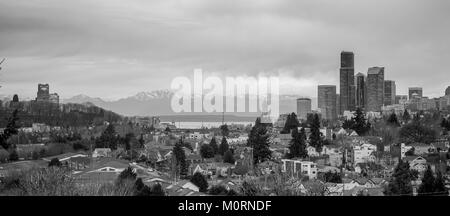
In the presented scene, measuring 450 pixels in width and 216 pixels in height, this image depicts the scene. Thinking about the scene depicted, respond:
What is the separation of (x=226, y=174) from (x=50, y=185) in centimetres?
1110

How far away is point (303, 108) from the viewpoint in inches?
1353

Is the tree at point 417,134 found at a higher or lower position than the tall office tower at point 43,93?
lower

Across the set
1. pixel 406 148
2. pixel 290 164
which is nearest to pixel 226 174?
pixel 290 164

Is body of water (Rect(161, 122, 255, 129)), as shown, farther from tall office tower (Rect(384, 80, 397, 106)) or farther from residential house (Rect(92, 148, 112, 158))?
residential house (Rect(92, 148, 112, 158))

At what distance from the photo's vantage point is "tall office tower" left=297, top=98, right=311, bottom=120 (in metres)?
33.5

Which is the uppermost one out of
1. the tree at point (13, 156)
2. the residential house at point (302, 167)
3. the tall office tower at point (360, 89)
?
the tall office tower at point (360, 89)

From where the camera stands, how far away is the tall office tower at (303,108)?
3352cm

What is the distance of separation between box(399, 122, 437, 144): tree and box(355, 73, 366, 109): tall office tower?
1259 centimetres

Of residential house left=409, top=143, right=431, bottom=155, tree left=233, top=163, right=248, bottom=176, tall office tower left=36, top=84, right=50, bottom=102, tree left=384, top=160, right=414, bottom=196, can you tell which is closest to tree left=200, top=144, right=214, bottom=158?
tree left=233, top=163, right=248, bottom=176

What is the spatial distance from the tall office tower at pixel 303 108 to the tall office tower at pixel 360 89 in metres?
3.40

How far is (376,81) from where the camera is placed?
30359 millimetres

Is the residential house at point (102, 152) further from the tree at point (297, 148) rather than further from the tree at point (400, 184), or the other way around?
the tree at point (400, 184)

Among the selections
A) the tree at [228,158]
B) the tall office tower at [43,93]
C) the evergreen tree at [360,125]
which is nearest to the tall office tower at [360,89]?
the evergreen tree at [360,125]
